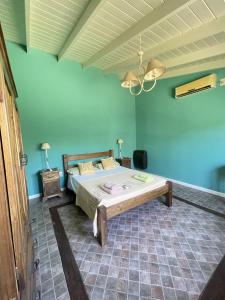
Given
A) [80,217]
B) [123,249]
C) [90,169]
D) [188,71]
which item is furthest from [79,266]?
[188,71]

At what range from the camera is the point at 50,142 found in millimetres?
3770

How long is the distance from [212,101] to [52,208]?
421 centimetres

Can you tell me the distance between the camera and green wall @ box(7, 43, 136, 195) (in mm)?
3400

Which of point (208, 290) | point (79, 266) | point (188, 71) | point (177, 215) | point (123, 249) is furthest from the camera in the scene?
point (188, 71)

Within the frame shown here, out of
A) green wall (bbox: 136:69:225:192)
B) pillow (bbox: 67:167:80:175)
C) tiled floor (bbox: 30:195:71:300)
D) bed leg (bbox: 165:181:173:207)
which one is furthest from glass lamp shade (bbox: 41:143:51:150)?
green wall (bbox: 136:69:225:192)

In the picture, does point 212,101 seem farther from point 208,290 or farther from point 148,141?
point 208,290

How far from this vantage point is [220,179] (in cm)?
340

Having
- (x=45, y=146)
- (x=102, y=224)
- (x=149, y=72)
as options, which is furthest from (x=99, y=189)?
(x=149, y=72)

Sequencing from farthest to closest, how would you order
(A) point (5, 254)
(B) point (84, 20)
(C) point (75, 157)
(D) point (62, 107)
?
(C) point (75, 157) < (D) point (62, 107) < (B) point (84, 20) < (A) point (5, 254)

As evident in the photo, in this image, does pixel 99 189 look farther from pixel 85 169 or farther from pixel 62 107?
pixel 62 107

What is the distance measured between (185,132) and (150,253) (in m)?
3.04

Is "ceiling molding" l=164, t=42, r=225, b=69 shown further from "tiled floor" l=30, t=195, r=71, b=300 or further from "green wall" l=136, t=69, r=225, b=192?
"tiled floor" l=30, t=195, r=71, b=300

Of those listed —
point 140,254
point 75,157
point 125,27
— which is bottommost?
point 140,254

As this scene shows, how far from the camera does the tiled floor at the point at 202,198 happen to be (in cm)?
300
